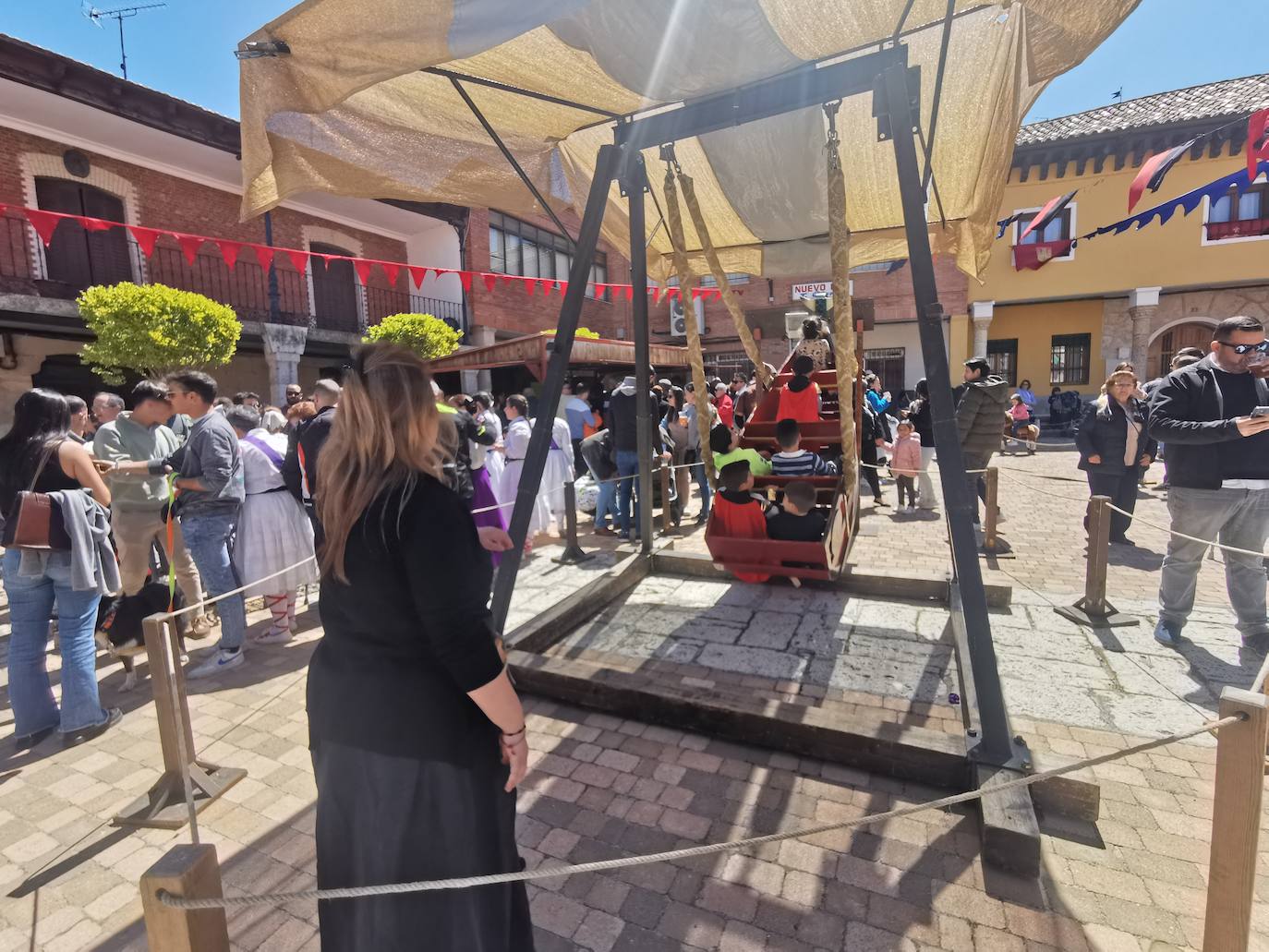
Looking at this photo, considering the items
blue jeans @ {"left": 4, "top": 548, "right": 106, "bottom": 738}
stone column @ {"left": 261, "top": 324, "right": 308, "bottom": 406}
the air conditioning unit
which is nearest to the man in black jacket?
blue jeans @ {"left": 4, "top": 548, "right": 106, "bottom": 738}

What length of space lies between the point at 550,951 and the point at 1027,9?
13.4ft

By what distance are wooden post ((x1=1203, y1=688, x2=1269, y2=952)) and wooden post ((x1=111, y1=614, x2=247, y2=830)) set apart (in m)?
3.44

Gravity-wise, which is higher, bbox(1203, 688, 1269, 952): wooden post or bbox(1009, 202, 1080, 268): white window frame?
bbox(1009, 202, 1080, 268): white window frame

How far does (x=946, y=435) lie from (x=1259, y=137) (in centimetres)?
939

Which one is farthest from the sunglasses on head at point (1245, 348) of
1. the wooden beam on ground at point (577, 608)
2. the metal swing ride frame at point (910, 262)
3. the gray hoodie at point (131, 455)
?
the gray hoodie at point (131, 455)

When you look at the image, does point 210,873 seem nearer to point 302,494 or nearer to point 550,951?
point 550,951

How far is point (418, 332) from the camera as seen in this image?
13375 millimetres

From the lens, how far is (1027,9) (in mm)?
2562

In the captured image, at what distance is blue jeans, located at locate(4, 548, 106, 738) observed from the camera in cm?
333

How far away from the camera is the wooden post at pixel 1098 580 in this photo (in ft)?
14.2

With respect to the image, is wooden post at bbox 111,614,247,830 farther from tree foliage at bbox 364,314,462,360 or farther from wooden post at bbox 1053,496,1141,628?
tree foliage at bbox 364,314,462,360

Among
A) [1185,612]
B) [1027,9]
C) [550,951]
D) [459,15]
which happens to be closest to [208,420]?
[459,15]

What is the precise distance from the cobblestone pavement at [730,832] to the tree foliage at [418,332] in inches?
403

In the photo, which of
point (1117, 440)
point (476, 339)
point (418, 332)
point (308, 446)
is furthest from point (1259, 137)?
point (476, 339)
